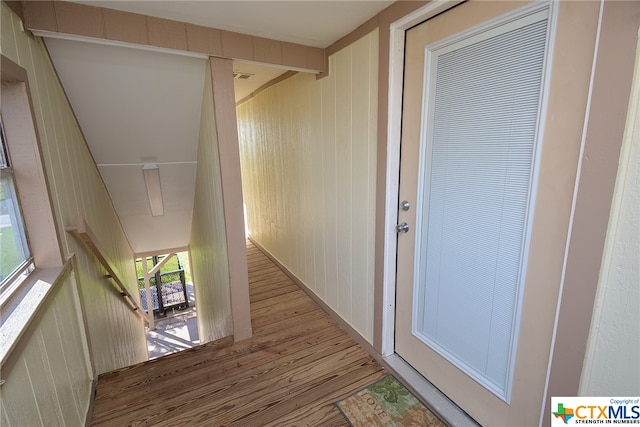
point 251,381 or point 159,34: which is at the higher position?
point 159,34

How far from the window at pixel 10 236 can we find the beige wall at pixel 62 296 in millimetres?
146

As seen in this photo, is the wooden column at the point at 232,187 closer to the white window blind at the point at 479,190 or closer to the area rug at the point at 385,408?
the area rug at the point at 385,408

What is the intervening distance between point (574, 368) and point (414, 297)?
0.79m

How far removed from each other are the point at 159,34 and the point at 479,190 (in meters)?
1.85

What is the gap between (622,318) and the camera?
91cm

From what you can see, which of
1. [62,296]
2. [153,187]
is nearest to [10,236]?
[62,296]

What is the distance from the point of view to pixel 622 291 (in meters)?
0.90

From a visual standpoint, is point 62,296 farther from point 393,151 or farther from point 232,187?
point 393,151

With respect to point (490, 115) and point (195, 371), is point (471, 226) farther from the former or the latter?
point (195, 371)

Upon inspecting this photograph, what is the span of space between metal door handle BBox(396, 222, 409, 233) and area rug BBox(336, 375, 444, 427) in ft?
3.01

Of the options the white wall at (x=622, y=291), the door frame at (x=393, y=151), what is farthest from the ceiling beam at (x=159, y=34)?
the white wall at (x=622, y=291)

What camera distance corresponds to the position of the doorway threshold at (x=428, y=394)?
151cm

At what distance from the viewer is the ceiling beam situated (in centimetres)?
143

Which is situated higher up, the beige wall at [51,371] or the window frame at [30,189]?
the window frame at [30,189]
